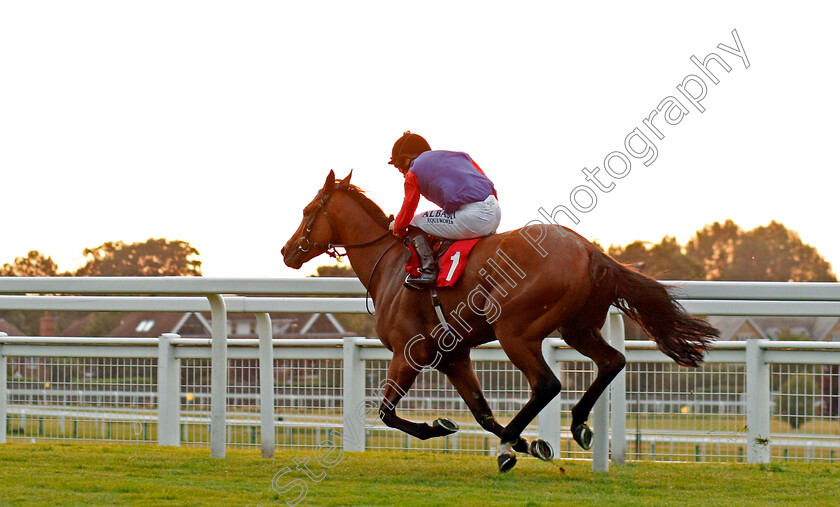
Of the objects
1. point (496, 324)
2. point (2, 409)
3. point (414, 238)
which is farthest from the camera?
point (2, 409)

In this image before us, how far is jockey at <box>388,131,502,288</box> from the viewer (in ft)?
17.3

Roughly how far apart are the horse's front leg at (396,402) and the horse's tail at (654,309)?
1085mm

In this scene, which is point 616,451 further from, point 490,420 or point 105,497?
point 105,497

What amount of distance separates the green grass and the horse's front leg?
215 mm

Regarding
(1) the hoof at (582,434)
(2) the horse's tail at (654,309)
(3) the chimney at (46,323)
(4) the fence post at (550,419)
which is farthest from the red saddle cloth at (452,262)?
(3) the chimney at (46,323)

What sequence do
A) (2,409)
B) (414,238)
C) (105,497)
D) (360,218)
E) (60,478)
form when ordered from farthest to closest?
(2,409) < (360,218) < (414,238) < (60,478) < (105,497)

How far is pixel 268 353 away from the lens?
6055mm

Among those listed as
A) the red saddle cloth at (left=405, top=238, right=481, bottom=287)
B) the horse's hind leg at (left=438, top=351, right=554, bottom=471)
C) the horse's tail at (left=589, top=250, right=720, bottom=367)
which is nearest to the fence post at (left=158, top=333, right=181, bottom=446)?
the horse's hind leg at (left=438, top=351, right=554, bottom=471)

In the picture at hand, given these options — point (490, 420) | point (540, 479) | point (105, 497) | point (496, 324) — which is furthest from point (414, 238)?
point (105, 497)

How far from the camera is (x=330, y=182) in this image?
6078 millimetres

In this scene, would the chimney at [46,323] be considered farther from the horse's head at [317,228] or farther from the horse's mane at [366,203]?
the horse's mane at [366,203]

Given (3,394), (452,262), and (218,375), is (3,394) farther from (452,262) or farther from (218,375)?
(452,262)

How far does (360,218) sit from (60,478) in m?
2.27

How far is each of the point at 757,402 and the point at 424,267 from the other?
2.47 metres
